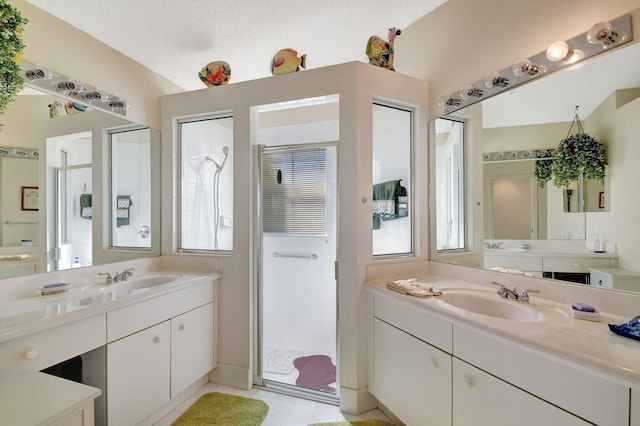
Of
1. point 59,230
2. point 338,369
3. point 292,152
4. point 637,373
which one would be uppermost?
point 292,152

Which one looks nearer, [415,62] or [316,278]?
[415,62]

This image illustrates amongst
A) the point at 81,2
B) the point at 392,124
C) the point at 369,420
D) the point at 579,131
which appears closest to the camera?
the point at 579,131

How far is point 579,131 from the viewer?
136cm

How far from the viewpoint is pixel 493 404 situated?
107 cm

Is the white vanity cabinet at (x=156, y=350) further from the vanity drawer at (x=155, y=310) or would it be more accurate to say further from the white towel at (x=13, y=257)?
the white towel at (x=13, y=257)

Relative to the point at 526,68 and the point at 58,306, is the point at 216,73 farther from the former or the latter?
the point at 526,68

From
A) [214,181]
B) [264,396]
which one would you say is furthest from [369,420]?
[214,181]

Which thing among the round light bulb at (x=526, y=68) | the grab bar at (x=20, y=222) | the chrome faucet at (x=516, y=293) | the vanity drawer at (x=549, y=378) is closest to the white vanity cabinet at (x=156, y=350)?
the grab bar at (x=20, y=222)

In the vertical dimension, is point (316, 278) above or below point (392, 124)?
below

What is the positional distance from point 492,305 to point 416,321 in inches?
16.4

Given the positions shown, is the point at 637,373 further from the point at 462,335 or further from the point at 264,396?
the point at 264,396

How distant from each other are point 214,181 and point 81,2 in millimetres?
1316

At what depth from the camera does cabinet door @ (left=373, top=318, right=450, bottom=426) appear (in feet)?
4.28

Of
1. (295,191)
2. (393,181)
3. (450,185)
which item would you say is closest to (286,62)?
(295,191)
